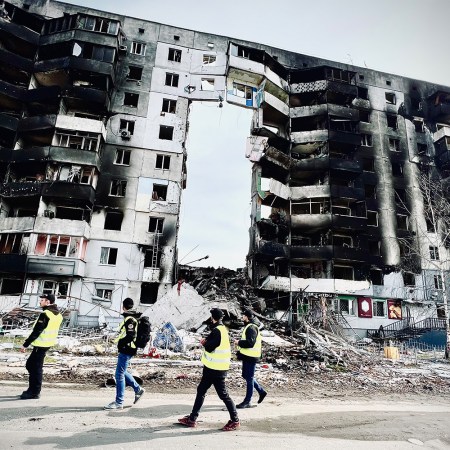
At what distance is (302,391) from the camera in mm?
9070

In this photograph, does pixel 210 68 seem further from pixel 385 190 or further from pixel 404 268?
pixel 404 268

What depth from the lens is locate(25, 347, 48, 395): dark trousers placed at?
622cm

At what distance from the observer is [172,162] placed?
29062 millimetres

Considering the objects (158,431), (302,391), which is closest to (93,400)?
(158,431)

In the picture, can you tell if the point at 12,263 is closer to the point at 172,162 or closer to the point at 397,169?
the point at 172,162

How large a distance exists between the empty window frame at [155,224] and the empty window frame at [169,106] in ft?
35.3

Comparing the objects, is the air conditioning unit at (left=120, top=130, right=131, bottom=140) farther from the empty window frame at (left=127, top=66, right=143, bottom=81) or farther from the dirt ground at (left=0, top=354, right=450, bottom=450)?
the dirt ground at (left=0, top=354, right=450, bottom=450)

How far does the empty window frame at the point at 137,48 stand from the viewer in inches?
1257

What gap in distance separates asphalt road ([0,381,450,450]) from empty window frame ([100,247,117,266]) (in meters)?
18.4

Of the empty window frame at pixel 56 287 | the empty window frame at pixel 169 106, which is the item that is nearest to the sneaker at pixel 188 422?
the empty window frame at pixel 56 287

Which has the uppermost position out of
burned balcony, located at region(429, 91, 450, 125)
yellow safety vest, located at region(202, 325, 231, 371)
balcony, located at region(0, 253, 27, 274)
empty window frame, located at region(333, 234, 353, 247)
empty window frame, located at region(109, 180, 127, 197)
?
burned balcony, located at region(429, 91, 450, 125)

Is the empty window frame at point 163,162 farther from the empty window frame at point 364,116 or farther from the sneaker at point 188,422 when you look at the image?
the sneaker at point 188,422

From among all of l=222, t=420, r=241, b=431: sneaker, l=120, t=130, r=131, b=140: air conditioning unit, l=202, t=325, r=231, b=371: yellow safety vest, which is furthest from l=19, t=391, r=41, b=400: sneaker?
l=120, t=130, r=131, b=140: air conditioning unit

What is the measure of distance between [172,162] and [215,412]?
2494 centimetres
